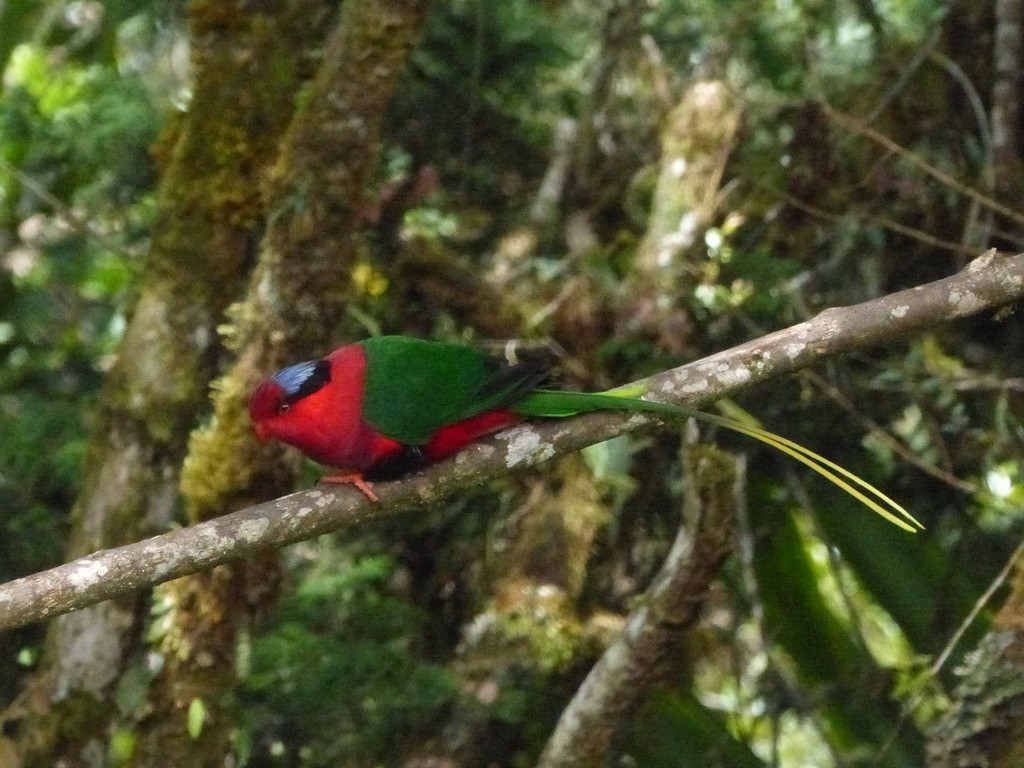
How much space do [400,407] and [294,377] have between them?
256mm

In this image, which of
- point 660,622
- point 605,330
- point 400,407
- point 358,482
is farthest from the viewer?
point 605,330

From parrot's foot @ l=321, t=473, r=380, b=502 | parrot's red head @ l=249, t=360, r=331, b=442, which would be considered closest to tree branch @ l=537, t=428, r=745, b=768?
parrot's foot @ l=321, t=473, r=380, b=502

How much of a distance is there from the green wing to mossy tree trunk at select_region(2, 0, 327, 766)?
74 centimetres

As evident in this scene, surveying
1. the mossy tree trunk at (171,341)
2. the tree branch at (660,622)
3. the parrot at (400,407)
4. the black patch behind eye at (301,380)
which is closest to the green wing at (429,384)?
the parrot at (400,407)

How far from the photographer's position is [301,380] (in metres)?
2.53

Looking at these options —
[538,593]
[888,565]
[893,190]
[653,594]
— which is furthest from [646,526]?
[893,190]

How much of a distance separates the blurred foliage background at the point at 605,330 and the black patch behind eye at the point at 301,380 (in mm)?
1058

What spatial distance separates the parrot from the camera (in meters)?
2.51

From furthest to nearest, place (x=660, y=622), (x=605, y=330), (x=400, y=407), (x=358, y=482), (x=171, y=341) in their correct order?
1. (x=605, y=330)
2. (x=171, y=341)
3. (x=660, y=622)
4. (x=400, y=407)
5. (x=358, y=482)

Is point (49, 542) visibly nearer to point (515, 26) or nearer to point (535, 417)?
point (535, 417)

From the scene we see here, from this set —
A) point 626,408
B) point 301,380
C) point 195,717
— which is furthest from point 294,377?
point 195,717

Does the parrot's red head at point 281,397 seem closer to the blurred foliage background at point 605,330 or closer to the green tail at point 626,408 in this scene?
the green tail at point 626,408

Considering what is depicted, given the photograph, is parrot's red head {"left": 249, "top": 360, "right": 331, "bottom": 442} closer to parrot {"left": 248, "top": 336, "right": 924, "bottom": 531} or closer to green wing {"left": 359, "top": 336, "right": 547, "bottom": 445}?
parrot {"left": 248, "top": 336, "right": 924, "bottom": 531}

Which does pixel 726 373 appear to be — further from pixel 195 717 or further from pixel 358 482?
pixel 195 717
